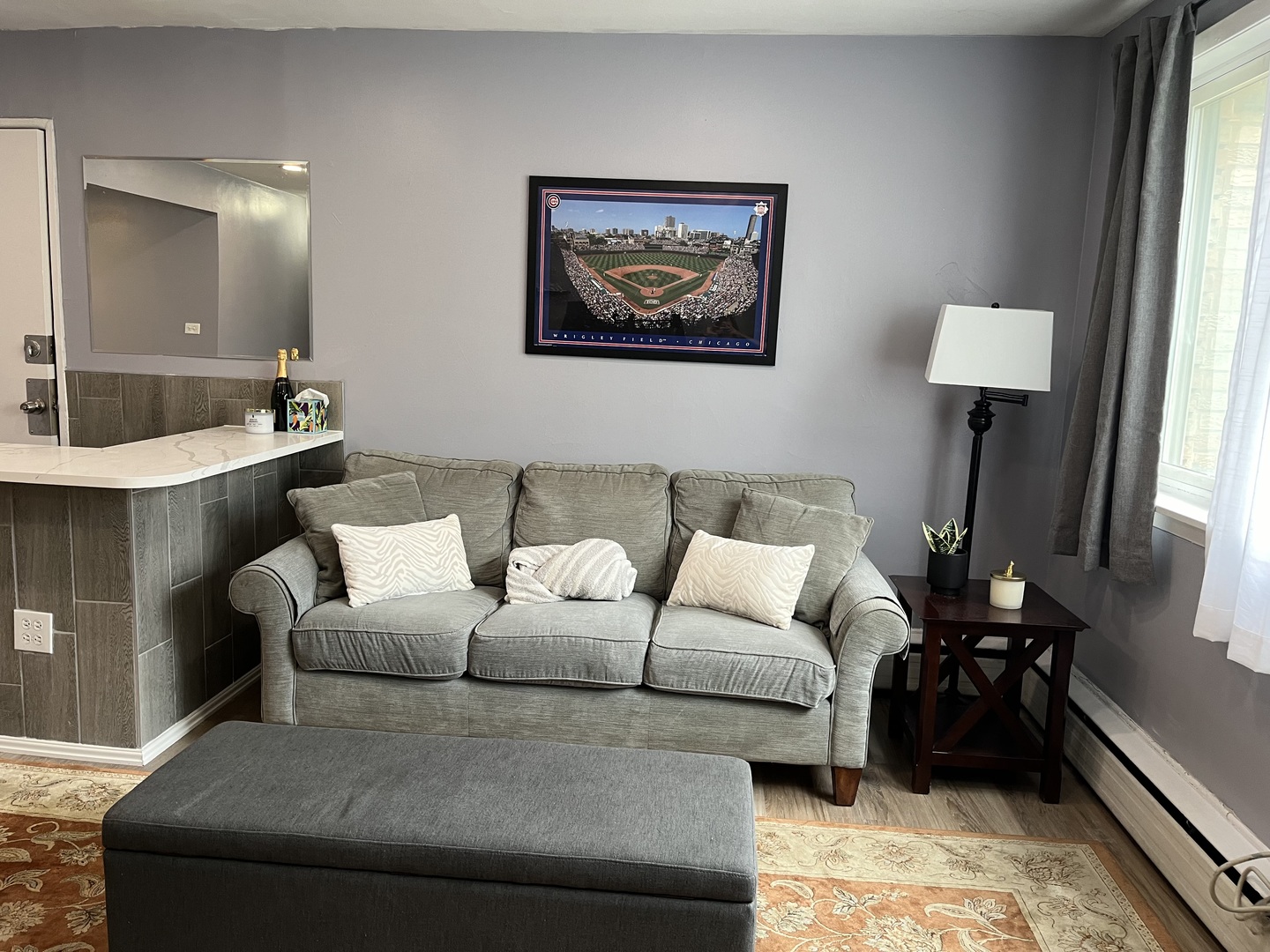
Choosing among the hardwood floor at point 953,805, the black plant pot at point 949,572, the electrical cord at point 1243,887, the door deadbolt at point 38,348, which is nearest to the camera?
the electrical cord at point 1243,887

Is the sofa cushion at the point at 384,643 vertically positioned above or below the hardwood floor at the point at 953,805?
above

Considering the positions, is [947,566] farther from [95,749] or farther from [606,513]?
[95,749]

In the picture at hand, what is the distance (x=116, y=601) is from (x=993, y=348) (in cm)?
293

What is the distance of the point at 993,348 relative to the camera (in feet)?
10.2

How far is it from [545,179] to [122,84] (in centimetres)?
175

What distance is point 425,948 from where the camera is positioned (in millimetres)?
1761

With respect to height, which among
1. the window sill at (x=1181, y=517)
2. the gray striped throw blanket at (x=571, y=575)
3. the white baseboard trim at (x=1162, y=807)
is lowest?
the white baseboard trim at (x=1162, y=807)

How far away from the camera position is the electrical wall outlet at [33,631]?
9.25 feet

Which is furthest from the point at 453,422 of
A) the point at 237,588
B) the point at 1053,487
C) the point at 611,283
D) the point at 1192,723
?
the point at 1192,723

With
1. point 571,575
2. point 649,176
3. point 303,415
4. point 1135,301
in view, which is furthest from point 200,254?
point 1135,301

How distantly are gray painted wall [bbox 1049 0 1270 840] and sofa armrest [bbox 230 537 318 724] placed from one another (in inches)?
103

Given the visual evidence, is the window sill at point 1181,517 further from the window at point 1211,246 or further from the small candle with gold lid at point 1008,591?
the small candle with gold lid at point 1008,591

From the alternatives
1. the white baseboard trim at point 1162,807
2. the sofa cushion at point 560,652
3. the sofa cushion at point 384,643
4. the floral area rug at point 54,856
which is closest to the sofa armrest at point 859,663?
the sofa cushion at point 560,652

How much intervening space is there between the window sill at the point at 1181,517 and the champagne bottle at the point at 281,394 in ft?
10.3
